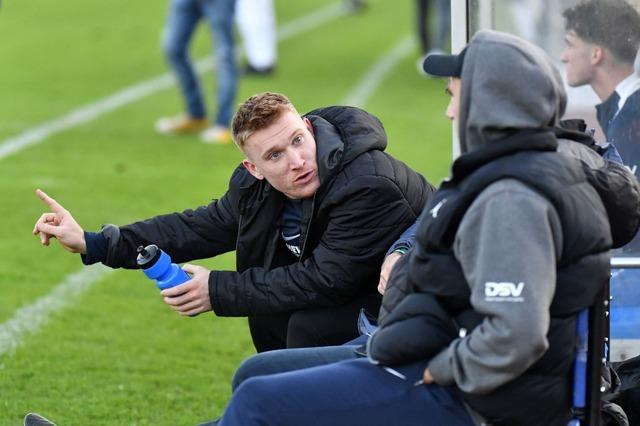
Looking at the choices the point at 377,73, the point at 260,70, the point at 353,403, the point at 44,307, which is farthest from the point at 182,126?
the point at 353,403

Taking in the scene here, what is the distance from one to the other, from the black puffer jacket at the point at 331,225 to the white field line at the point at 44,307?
1855mm

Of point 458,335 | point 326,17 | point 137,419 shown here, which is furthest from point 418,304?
point 326,17

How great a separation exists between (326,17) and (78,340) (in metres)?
16.1

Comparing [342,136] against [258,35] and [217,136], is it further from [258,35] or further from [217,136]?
[258,35]

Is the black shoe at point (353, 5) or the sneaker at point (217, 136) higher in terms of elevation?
the sneaker at point (217, 136)

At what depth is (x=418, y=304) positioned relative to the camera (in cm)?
332

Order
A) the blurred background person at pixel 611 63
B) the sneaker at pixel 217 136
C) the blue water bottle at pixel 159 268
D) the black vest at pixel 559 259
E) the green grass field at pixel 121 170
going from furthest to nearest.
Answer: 1. the sneaker at pixel 217 136
2. the green grass field at pixel 121 170
3. the blurred background person at pixel 611 63
4. the blue water bottle at pixel 159 268
5. the black vest at pixel 559 259

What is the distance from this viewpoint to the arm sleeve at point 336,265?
4246 millimetres

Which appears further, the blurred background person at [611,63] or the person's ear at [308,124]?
the blurred background person at [611,63]

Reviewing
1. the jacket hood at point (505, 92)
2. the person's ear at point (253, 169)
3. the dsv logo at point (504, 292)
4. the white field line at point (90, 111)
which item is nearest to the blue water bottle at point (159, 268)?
the person's ear at point (253, 169)

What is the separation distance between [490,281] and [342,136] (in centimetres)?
139

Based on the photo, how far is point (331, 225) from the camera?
14.0ft

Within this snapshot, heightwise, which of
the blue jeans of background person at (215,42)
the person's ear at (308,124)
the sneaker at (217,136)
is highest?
the person's ear at (308,124)

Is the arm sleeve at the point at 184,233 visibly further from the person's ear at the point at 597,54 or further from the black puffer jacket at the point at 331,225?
the person's ear at the point at 597,54
